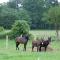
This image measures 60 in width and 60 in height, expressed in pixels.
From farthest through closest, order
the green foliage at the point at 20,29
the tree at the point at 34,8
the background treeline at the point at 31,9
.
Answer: the tree at the point at 34,8
the background treeline at the point at 31,9
the green foliage at the point at 20,29

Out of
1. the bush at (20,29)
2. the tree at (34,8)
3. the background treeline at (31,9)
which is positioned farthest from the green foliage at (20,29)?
the tree at (34,8)

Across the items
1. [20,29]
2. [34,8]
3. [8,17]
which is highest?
[20,29]

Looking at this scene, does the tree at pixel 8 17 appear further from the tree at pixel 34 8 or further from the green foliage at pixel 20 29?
the green foliage at pixel 20 29

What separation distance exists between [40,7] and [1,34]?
4769 cm

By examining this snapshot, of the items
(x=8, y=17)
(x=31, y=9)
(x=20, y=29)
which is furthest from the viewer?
(x=31, y=9)

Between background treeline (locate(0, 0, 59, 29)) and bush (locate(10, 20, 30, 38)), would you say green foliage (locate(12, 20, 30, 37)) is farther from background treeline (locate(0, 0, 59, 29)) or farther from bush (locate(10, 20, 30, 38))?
background treeline (locate(0, 0, 59, 29))

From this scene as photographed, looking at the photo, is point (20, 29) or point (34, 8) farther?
point (34, 8)

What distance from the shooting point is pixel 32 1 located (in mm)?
94750

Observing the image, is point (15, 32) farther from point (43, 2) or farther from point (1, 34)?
point (43, 2)

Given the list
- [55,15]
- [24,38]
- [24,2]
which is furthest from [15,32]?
[24,2]

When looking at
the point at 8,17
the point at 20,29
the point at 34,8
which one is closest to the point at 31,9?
the point at 34,8

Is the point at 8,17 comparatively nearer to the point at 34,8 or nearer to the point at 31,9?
the point at 31,9

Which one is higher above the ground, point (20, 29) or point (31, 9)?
point (20, 29)

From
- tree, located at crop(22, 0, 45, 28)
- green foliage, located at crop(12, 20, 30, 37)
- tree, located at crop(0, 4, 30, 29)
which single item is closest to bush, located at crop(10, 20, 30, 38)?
green foliage, located at crop(12, 20, 30, 37)
